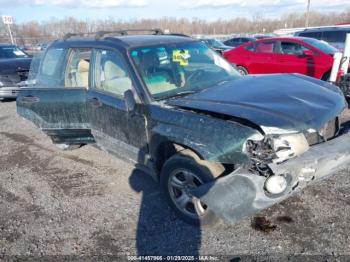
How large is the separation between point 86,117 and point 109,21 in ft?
189

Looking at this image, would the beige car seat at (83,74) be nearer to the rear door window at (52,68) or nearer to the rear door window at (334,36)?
the rear door window at (52,68)

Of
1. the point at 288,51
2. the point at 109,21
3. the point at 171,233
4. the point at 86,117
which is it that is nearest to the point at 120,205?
the point at 171,233

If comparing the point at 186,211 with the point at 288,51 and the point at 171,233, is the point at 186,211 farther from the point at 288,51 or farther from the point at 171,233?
the point at 288,51

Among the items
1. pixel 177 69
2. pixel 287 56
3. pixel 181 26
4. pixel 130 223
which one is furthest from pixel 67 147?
pixel 181 26

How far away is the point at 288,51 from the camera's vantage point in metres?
9.20

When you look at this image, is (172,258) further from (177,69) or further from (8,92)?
(8,92)

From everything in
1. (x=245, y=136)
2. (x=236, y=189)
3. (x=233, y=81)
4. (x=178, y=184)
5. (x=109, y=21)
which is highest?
(x=109, y=21)

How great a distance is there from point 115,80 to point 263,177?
2.07m

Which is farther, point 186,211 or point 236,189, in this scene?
point 186,211

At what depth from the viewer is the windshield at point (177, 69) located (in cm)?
352

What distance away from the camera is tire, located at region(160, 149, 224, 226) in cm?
292

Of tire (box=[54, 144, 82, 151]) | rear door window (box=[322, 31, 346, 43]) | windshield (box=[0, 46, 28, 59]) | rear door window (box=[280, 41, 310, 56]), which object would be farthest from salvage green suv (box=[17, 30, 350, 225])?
rear door window (box=[322, 31, 346, 43])

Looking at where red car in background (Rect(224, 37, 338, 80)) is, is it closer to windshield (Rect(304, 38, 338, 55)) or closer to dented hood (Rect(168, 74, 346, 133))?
windshield (Rect(304, 38, 338, 55))

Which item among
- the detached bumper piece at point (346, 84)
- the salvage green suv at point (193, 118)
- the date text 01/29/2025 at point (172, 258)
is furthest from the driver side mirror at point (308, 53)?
the date text 01/29/2025 at point (172, 258)
